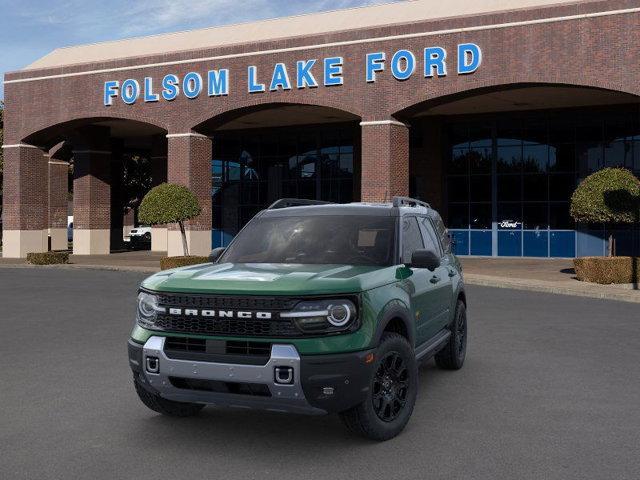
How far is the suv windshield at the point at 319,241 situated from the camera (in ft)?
22.4

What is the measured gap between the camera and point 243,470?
17.3 ft

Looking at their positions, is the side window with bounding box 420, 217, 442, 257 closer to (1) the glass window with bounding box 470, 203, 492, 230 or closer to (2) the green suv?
(2) the green suv

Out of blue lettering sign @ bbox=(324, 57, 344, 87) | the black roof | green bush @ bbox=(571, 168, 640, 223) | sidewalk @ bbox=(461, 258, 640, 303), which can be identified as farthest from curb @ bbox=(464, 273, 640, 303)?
the black roof

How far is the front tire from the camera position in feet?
18.8

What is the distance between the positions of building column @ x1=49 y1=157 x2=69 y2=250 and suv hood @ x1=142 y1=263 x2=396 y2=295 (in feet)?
127

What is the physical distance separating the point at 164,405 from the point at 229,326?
1289mm

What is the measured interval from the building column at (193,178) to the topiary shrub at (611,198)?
16931 mm

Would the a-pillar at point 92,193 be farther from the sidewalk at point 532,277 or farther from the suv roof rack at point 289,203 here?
the suv roof rack at point 289,203

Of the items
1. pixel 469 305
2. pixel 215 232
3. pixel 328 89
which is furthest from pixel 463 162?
pixel 469 305

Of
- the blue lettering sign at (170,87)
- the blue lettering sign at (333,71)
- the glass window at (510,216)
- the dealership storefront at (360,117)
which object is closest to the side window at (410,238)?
the dealership storefront at (360,117)

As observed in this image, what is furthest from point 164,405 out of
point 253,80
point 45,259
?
point 253,80

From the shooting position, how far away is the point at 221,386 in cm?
548

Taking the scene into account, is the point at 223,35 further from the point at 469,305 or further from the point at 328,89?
the point at 469,305

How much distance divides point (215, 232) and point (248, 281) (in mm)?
38867
